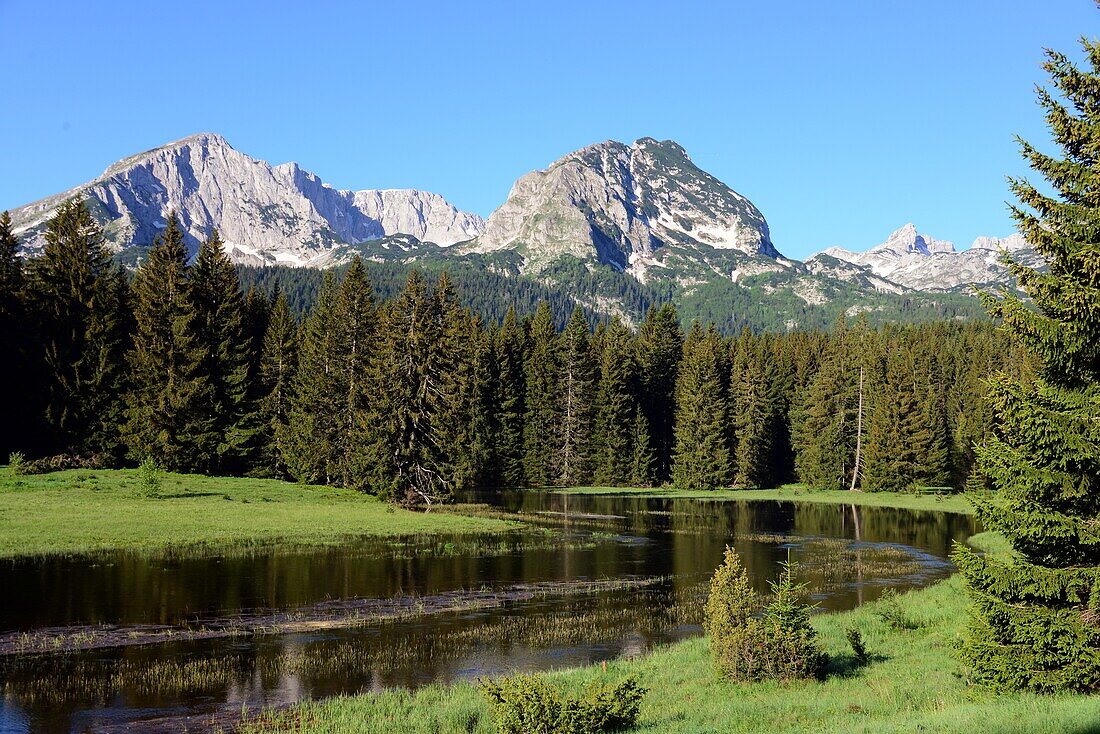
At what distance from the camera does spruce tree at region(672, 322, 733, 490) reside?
110125 mm

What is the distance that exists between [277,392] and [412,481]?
22626mm

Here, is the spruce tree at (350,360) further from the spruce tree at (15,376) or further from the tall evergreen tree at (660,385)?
the tall evergreen tree at (660,385)

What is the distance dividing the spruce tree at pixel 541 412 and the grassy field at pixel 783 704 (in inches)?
3289

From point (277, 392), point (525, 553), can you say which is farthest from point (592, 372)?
point (525, 553)

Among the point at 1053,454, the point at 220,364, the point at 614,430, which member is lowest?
the point at 1053,454

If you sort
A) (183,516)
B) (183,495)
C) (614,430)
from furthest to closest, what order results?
1. (614,430)
2. (183,495)
3. (183,516)

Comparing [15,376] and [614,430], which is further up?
[15,376]

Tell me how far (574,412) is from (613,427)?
5665mm

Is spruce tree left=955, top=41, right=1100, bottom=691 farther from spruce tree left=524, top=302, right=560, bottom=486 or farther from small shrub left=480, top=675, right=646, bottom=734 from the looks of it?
spruce tree left=524, top=302, right=560, bottom=486

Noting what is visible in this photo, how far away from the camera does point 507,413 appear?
108 meters

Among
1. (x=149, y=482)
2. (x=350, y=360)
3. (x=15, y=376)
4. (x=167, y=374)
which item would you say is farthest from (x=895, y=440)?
(x=15, y=376)

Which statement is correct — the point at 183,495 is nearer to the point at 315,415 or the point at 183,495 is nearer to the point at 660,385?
the point at 315,415

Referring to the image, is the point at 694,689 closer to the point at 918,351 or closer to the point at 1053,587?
the point at 1053,587

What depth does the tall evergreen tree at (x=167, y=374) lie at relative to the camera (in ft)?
229
